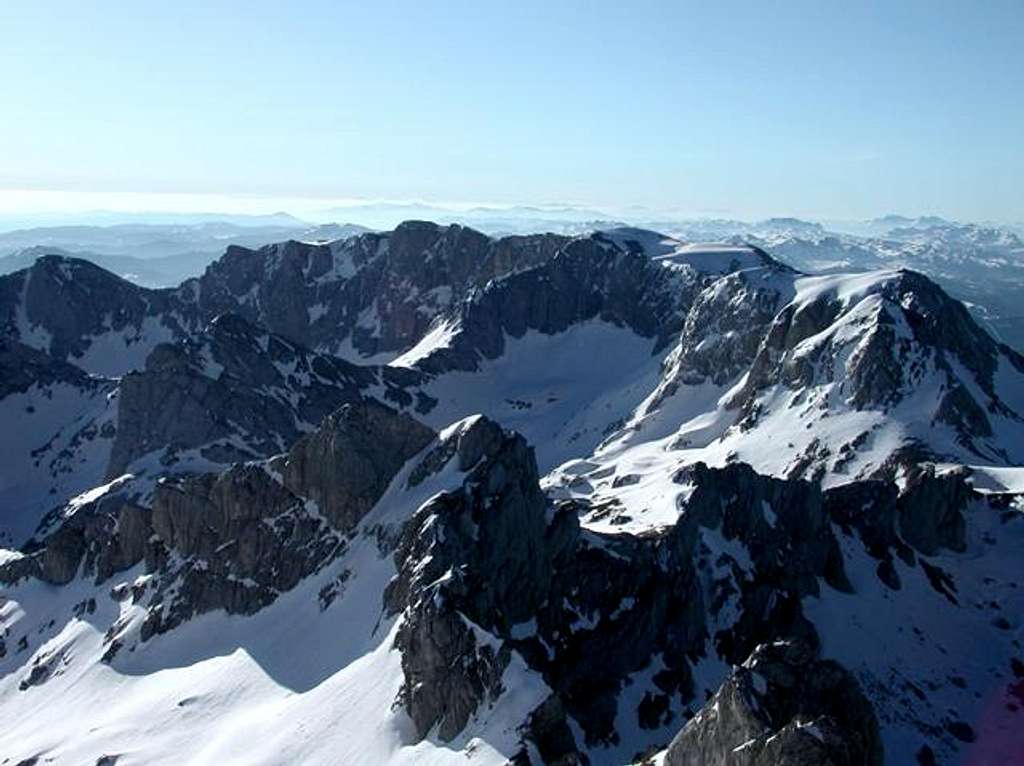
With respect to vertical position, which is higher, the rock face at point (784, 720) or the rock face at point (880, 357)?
the rock face at point (784, 720)

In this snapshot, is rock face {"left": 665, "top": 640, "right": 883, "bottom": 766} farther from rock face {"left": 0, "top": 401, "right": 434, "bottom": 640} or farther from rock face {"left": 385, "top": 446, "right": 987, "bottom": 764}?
rock face {"left": 0, "top": 401, "right": 434, "bottom": 640}

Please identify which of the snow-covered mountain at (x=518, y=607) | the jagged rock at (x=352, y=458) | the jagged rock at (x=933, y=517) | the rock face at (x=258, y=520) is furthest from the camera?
the jagged rock at (x=933, y=517)

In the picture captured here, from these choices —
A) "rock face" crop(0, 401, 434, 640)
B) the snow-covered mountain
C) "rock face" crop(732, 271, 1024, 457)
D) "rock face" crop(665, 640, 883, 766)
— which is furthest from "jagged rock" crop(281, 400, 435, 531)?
"rock face" crop(732, 271, 1024, 457)

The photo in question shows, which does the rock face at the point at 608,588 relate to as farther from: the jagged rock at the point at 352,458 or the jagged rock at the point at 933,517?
the jagged rock at the point at 352,458

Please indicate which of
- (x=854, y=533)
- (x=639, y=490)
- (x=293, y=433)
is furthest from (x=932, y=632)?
(x=293, y=433)

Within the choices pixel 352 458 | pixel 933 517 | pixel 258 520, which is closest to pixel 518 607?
pixel 352 458

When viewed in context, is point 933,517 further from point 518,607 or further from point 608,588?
point 518,607

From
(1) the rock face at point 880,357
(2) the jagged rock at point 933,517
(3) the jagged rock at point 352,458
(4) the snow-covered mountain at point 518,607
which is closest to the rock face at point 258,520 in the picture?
(3) the jagged rock at point 352,458

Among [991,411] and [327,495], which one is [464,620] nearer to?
[327,495]
